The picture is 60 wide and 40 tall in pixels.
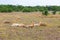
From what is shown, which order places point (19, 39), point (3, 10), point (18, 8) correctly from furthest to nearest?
point (18, 8) < point (3, 10) < point (19, 39)

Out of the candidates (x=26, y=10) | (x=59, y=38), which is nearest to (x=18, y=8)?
(x=26, y=10)

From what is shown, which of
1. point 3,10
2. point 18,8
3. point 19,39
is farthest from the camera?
point 18,8

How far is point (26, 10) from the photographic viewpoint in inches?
2450

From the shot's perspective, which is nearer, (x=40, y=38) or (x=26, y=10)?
(x=40, y=38)

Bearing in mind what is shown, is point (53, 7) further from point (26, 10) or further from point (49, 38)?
point (49, 38)

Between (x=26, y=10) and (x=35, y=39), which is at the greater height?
(x=35, y=39)

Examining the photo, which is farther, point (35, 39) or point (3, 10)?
point (3, 10)

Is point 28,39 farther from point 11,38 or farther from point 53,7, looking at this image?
point 53,7

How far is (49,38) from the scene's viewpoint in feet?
42.2

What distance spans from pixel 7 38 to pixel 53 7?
2264 inches

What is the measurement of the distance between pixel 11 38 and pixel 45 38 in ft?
→ 5.81

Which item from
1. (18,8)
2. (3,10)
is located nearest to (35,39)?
(3,10)

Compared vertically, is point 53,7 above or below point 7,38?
below

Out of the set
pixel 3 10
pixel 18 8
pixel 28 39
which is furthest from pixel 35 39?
pixel 18 8
